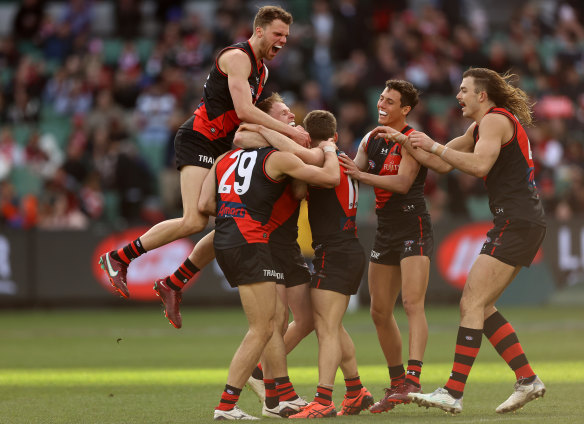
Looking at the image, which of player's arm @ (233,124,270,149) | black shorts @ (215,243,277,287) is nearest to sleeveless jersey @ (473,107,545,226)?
player's arm @ (233,124,270,149)

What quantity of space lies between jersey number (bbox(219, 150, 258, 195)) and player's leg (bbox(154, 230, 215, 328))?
1.09 meters

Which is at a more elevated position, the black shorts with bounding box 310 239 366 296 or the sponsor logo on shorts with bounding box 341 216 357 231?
the sponsor logo on shorts with bounding box 341 216 357 231

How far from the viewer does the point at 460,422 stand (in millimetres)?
7484

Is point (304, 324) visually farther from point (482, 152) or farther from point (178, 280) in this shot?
point (482, 152)

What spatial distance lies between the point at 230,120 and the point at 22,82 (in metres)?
14.2

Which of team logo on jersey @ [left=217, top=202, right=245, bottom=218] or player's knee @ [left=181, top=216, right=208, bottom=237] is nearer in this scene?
team logo on jersey @ [left=217, top=202, right=245, bottom=218]

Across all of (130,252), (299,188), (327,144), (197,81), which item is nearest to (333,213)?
(299,188)

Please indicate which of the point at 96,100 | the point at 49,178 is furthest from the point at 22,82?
the point at 49,178

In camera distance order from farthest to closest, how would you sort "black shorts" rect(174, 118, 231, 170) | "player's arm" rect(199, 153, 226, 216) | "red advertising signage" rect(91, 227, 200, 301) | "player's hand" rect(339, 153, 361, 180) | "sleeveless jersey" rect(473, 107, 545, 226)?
"red advertising signage" rect(91, 227, 200, 301)
"black shorts" rect(174, 118, 231, 170)
"player's arm" rect(199, 153, 226, 216)
"player's hand" rect(339, 153, 361, 180)
"sleeveless jersey" rect(473, 107, 545, 226)

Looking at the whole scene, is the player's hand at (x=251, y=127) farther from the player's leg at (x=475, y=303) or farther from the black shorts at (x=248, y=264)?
the player's leg at (x=475, y=303)

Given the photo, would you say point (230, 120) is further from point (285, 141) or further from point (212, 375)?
point (212, 375)

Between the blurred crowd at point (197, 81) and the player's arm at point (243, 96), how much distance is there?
368 inches

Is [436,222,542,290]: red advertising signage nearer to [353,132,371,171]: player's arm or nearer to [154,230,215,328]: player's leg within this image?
[353,132,371,171]: player's arm

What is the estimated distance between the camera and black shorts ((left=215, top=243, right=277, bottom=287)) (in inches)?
311
